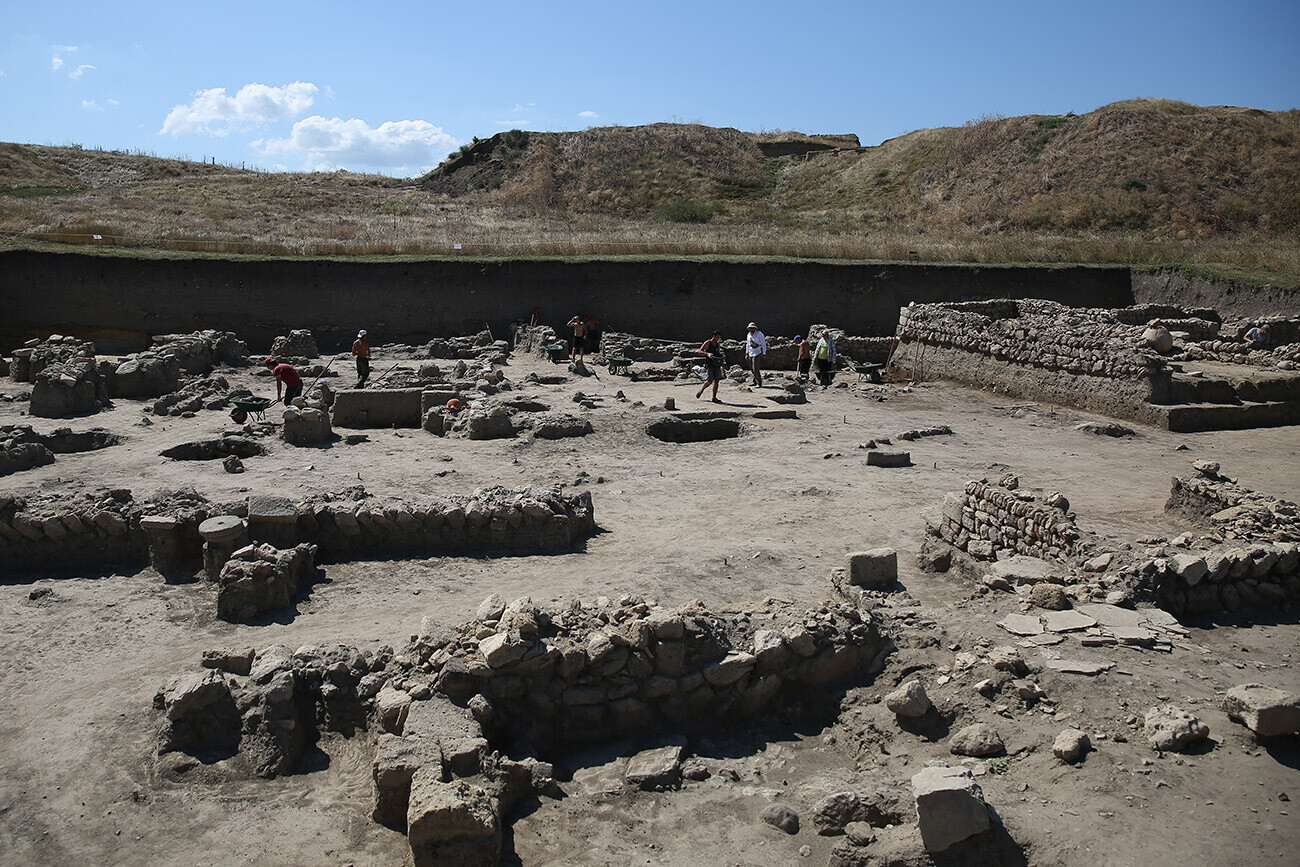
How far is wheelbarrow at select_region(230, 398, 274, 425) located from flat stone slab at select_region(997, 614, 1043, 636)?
11.9 m

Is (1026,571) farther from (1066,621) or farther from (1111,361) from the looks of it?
(1111,361)

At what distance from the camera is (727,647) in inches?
223

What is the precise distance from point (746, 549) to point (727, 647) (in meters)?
2.77

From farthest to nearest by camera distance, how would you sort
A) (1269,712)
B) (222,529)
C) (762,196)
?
(762,196) < (222,529) < (1269,712)

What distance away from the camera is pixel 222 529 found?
300 inches

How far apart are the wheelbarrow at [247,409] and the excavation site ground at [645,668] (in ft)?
8.92

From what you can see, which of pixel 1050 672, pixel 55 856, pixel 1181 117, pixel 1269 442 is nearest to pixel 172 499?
pixel 55 856

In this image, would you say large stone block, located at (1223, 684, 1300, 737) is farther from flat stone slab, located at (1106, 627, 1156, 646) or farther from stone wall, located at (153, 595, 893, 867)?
stone wall, located at (153, 595, 893, 867)

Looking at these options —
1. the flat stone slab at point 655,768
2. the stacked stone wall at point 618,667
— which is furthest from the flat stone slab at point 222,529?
the flat stone slab at point 655,768

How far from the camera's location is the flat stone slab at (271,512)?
8008 mm

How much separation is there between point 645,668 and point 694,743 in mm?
548

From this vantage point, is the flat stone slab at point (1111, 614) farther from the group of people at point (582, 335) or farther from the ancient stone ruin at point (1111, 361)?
the group of people at point (582, 335)

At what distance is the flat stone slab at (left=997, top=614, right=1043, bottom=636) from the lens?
19.4 feet

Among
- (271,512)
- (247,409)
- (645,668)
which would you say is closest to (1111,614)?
(645,668)
